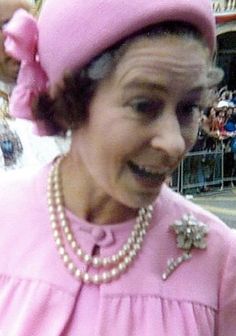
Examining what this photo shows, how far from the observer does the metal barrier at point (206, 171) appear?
6.41 m

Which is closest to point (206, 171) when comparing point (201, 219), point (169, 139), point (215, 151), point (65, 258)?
point (215, 151)

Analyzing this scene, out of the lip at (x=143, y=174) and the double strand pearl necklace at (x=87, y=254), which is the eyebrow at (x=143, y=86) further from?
the double strand pearl necklace at (x=87, y=254)

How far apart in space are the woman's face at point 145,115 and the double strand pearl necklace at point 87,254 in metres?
0.12

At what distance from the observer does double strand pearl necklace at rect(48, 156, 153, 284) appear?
1165 mm

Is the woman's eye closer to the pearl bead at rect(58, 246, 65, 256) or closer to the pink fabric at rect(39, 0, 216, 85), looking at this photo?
the pink fabric at rect(39, 0, 216, 85)

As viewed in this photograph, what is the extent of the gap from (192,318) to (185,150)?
0.27m

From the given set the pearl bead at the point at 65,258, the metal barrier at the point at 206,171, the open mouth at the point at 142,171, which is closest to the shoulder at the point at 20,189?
the pearl bead at the point at 65,258

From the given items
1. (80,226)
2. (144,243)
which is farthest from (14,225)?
(144,243)

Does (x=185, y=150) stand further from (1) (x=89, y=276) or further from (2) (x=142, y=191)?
(1) (x=89, y=276)

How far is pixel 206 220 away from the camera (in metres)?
1.25

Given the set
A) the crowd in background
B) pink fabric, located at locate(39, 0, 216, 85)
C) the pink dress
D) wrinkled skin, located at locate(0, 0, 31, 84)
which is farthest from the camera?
the crowd in background

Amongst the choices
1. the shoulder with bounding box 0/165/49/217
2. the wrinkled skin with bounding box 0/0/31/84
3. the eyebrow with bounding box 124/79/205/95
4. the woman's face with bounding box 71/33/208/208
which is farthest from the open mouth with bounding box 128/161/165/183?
the wrinkled skin with bounding box 0/0/31/84

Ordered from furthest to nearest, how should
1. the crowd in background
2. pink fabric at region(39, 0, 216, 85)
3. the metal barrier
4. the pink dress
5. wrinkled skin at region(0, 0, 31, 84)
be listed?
the metal barrier → the crowd in background → wrinkled skin at region(0, 0, 31, 84) → the pink dress → pink fabric at region(39, 0, 216, 85)

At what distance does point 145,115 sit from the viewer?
1.06m
